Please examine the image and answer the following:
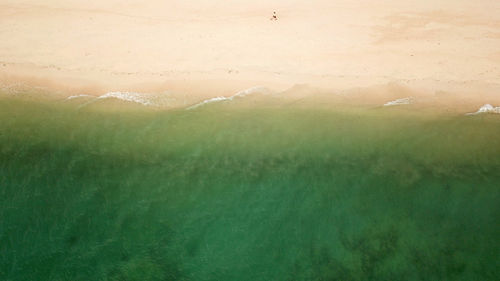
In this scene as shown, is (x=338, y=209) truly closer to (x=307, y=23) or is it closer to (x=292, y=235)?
(x=292, y=235)

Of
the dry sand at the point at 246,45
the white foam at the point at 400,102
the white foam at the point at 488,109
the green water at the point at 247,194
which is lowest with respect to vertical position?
the green water at the point at 247,194

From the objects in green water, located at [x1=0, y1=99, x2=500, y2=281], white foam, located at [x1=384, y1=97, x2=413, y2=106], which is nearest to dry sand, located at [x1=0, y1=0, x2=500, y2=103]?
white foam, located at [x1=384, y1=97, x2=413, y2=106]

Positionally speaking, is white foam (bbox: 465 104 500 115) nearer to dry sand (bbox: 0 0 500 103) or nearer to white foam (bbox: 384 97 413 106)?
dry sand (bbox: 0 0 500 103)

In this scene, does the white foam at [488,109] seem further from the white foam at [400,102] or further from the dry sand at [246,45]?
the white foam at [400,102]

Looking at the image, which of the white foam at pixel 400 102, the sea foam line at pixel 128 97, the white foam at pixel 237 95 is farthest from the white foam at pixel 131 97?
the white foam at pixel 400 102

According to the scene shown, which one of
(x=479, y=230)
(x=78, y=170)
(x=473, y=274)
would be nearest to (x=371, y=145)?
(x=479, y=230)
